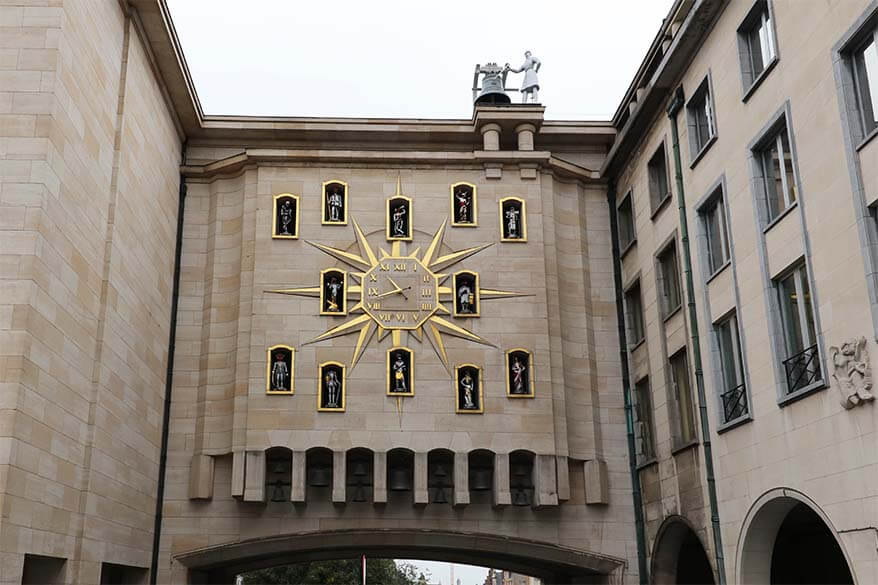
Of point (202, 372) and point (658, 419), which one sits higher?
point (202, 372)

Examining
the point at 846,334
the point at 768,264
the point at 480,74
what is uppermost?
the point at 480,74

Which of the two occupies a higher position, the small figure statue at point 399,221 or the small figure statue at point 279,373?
the small figure statue at point 399,221

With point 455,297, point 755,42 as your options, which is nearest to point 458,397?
point 455,297

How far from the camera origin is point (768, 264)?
17.8 metres

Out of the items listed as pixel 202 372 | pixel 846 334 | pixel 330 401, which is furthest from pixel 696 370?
pixel 202 372

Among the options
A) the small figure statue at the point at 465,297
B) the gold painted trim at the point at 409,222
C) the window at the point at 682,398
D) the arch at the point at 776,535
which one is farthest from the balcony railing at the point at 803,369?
the gold painted trim at the point at 409,222

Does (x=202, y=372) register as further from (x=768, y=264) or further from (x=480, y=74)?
(x=768, y=264)

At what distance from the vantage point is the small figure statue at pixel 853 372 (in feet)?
46.4

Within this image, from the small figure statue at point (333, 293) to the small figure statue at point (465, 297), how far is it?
3209mm

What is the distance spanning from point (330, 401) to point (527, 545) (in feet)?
19.8

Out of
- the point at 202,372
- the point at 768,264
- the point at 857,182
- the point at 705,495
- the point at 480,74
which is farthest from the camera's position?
the point at 480,74

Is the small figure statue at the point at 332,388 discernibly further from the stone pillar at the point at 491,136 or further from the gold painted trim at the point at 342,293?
the stone pillar at the point at 491,136

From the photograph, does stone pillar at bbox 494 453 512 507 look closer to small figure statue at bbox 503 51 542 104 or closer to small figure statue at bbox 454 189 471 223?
small figure statue at bbox 454 189 471 223

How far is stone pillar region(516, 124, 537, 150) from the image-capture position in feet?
88.5
